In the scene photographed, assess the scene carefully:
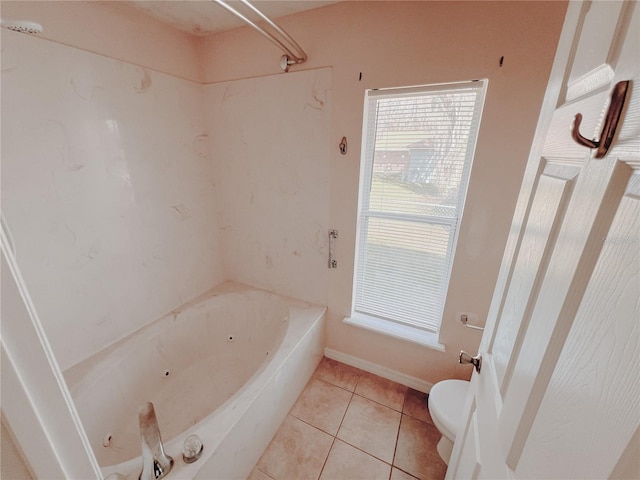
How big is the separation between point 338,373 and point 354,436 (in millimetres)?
447

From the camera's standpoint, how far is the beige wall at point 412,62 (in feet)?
3.38

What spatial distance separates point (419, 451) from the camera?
4.40 feet

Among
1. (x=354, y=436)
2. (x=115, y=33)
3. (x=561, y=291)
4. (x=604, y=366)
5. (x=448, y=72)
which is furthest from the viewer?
(x=354, y=436)

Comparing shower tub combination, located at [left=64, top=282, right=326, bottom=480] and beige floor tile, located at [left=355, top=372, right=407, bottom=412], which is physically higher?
shower tub combination, located at [left=64, top=282, right=326, bottom=480]

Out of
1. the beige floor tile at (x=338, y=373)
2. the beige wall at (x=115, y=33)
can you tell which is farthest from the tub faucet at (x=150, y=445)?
the beige wall at (x=115, y=33)

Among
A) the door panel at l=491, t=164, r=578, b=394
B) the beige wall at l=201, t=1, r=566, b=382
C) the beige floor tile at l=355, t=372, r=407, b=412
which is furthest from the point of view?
the beige floor tile at l=355, t=372, r=407, b=412

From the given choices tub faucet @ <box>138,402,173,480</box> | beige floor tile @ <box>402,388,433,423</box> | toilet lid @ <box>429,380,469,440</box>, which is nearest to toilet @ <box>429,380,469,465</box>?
toilet lid @ <box>429,380,469,440</box>

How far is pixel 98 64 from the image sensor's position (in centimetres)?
121

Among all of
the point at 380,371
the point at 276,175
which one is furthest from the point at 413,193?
the point at 380,371

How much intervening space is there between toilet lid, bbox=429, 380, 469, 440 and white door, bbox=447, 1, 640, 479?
24.0 inches

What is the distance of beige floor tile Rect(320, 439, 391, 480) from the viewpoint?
123 cm

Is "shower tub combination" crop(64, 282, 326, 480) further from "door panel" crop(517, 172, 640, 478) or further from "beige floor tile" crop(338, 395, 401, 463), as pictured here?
"door panel" crop(517, 172, 640, 478)

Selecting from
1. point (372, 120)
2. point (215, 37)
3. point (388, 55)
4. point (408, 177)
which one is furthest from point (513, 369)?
point (215, 37)

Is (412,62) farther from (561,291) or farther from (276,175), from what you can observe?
(561,291)
